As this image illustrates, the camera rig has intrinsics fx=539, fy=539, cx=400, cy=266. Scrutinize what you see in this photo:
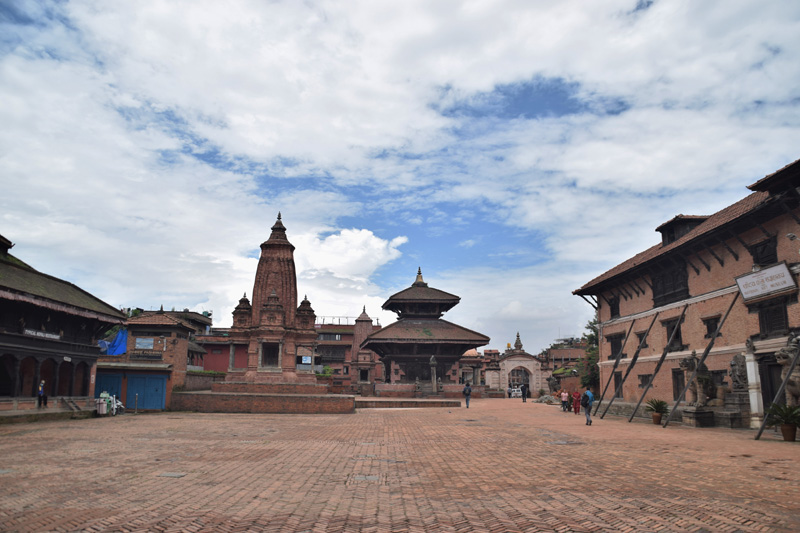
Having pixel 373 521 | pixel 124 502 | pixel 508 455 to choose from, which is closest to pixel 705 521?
pixel 373 521

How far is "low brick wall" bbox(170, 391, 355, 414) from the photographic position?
2722 cm

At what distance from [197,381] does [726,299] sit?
32613 millimetres

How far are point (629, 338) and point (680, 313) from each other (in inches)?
219

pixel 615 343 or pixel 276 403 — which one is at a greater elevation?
pixel 615 343

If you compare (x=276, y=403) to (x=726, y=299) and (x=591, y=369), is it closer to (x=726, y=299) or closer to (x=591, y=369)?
(x=726, y=299)

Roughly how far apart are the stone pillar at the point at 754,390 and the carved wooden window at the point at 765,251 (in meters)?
3.36

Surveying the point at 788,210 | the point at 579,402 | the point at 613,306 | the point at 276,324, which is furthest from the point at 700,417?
the point at 276,324

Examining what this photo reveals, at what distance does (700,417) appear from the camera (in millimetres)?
19250

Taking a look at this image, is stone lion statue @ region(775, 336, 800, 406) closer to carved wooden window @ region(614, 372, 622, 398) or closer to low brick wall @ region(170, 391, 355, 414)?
carved wooden window @ region(614, 372, 622, 398)

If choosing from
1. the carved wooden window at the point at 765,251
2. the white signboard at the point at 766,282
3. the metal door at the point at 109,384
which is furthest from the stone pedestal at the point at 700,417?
the metal door at the point at 109,384

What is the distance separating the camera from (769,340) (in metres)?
18.5

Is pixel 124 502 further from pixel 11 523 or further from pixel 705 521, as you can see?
pixel 705 521

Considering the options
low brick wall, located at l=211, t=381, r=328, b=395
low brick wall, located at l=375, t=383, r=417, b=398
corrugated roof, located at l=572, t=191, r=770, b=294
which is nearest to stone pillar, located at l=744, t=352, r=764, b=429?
corrugated roof, located at l=572, t=191, r=770, b=294

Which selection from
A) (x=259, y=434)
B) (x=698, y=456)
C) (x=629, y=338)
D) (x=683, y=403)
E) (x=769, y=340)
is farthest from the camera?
(x=629, y=338)
